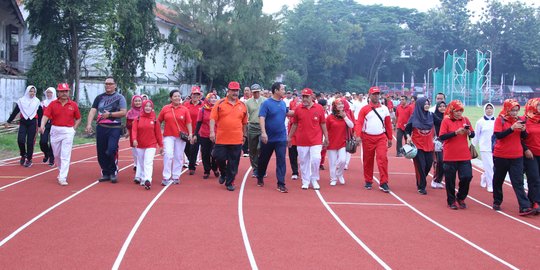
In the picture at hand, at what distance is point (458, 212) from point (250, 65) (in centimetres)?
3185

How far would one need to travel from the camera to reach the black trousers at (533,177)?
8570 millimetres

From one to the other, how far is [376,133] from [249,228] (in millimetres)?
3945

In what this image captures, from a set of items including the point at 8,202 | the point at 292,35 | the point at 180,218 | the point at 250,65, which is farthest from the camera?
the point at 292,35

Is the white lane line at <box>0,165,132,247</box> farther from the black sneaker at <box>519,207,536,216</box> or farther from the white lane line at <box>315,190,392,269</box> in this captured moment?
the black sneaker at <box>519,207,536,216</box>

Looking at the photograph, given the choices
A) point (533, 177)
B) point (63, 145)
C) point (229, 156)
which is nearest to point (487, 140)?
point (533, 177)

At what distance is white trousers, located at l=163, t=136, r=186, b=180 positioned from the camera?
33.7 feet

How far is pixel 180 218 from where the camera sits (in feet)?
25.1

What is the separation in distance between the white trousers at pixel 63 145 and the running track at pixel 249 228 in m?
0.32

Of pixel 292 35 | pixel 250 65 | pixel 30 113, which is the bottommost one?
pixel 30 113

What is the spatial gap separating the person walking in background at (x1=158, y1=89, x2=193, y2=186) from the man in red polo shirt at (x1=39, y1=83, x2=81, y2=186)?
1564mm

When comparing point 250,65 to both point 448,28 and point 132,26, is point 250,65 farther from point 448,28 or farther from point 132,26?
point 448,28

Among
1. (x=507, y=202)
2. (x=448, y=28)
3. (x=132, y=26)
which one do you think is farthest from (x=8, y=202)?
(x=448, y=28)

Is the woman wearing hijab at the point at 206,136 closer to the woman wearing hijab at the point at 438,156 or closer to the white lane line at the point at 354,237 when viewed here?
the white lane line at the point at 354,237

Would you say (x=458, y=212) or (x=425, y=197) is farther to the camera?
(x=425, y=197)
